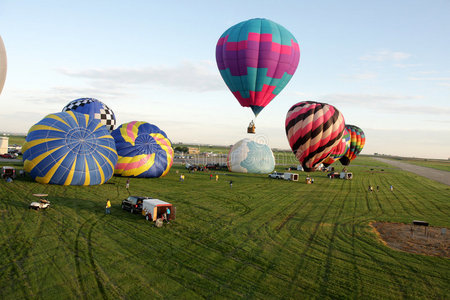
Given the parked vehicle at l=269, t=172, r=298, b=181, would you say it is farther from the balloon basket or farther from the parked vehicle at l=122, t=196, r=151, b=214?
the parked vehicle at l=122, t=196, r=151, b=214

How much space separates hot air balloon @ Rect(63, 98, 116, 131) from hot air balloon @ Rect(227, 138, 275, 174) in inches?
782

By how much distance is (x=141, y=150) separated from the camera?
3641 cm

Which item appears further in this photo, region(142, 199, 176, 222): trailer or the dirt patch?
region(142, 199, 176, 222): trailer

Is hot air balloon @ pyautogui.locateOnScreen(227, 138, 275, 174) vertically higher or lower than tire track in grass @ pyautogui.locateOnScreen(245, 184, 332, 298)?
higher

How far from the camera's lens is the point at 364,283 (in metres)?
11.9

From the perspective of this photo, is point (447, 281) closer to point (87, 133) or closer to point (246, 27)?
point (246, 27)

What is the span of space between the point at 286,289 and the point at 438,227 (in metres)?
15.4

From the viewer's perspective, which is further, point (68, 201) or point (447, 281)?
point (68, 201)

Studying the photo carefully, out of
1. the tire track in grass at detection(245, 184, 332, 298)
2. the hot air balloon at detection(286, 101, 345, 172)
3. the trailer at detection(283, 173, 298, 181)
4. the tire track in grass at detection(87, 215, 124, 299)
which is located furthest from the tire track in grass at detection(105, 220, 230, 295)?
the trailer at detection(283, 173, 298, 181)

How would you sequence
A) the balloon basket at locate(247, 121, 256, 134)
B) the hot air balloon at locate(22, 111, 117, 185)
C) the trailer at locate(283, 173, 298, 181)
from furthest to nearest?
1. the trailer at locate(283, 173, 298, 181)
2. the balloon basket at locate(247, 121, 256, 134)
3. the hot air balloon at locate(22, 111, 117, 185)

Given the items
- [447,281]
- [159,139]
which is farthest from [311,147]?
[447,281]

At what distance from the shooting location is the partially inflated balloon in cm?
3056

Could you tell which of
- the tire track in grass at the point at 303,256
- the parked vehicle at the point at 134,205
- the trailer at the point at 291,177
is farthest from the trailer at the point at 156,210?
the trailer at the point at 291,177

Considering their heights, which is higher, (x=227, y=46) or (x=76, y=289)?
(x=227, y=46)
